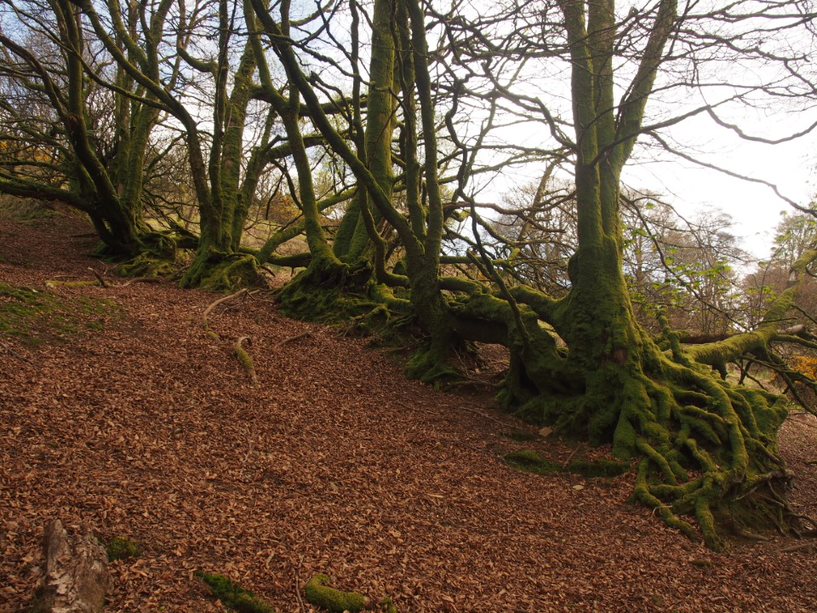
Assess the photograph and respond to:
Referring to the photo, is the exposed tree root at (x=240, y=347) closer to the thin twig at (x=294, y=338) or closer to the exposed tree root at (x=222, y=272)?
the thin twig at (x=294, y=338)

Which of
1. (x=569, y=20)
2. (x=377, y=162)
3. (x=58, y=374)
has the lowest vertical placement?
(x=58, y=374)

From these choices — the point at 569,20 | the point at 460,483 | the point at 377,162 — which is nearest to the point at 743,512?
the point at 460,483

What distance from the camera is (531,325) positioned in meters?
6.49

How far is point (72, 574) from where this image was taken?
87.7 inches

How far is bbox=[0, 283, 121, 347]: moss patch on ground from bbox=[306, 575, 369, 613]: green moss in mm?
3955

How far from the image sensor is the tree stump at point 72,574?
6.75 ft

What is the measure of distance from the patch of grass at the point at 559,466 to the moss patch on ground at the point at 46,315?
472 centimetres

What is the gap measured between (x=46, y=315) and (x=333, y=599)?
4.89 m

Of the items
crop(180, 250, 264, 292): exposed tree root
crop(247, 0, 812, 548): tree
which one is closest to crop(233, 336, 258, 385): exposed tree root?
crop(247, 0, 812, 548): tree

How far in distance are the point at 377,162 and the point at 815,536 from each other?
8.26 m

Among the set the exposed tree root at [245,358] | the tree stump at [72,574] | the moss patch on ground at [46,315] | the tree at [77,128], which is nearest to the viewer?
the tree stump at [72,574]

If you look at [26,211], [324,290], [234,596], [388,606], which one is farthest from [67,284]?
[26,211]

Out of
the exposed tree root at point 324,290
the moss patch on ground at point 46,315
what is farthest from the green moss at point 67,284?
the exposed tree root at point 324,290

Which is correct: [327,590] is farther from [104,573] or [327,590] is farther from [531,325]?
[531,325]
